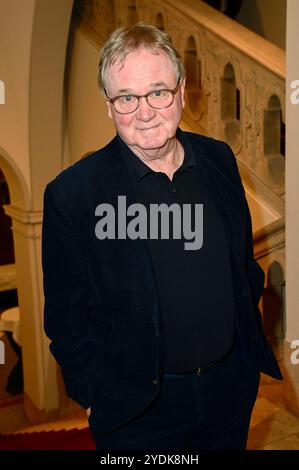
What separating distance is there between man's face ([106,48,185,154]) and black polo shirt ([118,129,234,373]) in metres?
0.08

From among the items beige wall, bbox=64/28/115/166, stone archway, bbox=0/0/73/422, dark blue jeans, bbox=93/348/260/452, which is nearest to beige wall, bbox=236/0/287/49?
beige wall, bbox=64/28/115/166

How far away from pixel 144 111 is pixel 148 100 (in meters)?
0.03

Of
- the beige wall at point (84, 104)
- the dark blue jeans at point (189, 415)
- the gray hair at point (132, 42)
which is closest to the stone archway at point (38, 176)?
the beige wall at point (84, 104)

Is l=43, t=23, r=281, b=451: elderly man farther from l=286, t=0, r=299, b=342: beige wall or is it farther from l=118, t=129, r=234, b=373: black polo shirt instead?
l=286, t=0, r=299, b=342: beige wall

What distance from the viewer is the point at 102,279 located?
153 centimetres

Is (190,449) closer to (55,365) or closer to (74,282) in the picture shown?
(74,282)

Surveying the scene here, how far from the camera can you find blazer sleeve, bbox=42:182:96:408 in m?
1.51

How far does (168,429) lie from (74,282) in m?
0.51

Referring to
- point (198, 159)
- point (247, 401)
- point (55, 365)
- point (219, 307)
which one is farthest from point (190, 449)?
point (55, 365)

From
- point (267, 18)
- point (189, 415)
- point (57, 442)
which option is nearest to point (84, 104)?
point (267, 18)

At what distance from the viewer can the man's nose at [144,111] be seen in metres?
1.45

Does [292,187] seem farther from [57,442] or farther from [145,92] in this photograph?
[57,442]

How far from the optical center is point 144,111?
145cm

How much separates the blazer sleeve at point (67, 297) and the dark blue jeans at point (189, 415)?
16 centimetres
